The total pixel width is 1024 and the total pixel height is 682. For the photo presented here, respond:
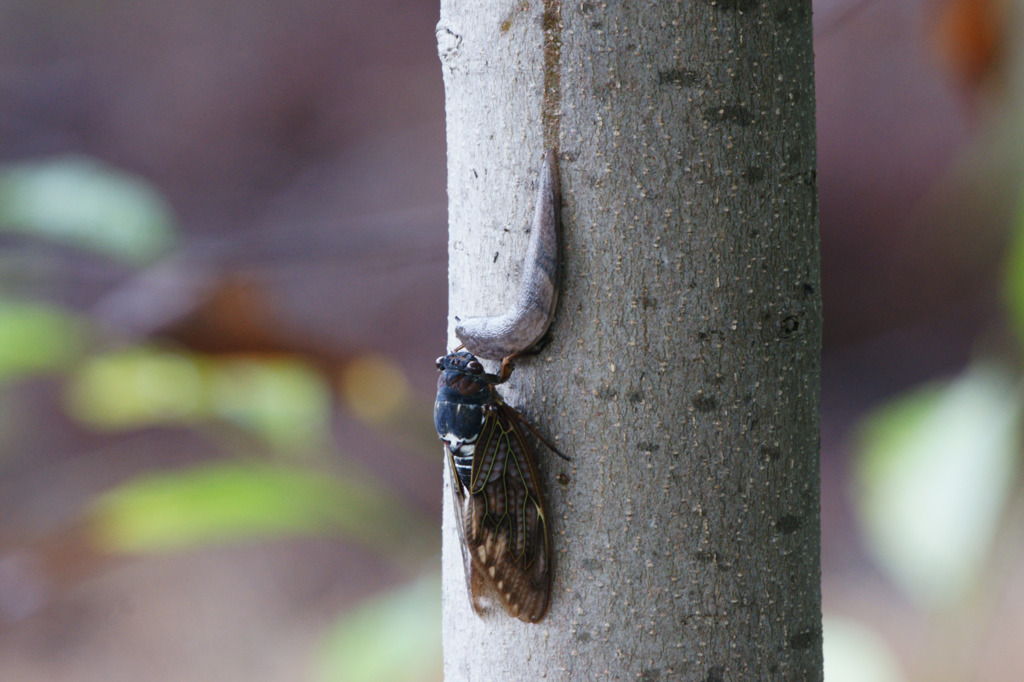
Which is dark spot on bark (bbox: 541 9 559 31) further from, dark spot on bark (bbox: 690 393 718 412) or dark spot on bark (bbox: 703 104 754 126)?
dark spot on bark (bbox: 690 393 718 412)

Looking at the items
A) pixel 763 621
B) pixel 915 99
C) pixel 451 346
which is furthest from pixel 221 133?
pixel 763 621

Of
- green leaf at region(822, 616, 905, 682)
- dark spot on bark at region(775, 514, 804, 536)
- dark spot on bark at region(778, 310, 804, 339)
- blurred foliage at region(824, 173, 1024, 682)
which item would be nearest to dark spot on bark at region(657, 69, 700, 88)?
dark spot on bark at region(778, 310, 804, 339)

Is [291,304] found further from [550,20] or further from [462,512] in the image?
[550,20]

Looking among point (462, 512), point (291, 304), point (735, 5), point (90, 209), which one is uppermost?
point (291, 304)

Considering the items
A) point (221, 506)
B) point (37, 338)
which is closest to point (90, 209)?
point (37, 338)

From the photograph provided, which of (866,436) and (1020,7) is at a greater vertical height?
(1020,7)

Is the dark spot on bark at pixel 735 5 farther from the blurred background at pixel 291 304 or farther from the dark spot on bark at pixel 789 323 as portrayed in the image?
the blurred background at pixel 291 304

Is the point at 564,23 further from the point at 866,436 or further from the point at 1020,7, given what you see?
the point at 1020,7
